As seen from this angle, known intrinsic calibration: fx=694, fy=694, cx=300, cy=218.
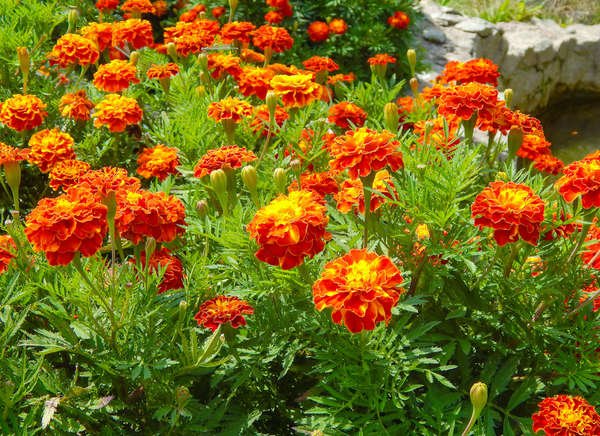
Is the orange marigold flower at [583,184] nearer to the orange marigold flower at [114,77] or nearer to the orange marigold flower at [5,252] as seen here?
the orange marigold flower at [5,252]

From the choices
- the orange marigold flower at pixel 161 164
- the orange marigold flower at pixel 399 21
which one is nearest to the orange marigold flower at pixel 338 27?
the orange marigold flower at pixel 399 21

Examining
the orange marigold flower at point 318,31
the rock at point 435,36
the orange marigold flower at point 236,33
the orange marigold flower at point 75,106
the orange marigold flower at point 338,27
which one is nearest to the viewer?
the orange marigold flower at point 75,106

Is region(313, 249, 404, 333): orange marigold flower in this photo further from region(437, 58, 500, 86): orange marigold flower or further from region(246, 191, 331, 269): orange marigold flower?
region(437, 58, 500, 86): orange marigold flower

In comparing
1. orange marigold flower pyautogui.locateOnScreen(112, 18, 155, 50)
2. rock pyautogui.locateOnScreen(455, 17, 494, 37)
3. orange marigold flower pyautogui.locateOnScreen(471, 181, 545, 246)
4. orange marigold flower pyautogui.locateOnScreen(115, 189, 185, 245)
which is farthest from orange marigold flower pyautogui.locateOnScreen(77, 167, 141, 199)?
rock pyautogui.locateOnScreen(455, 17, 494, 37)

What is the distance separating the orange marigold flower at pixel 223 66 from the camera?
2.47m

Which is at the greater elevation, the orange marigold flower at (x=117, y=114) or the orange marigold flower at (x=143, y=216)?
the orange marigold flower at (x=143, y=216)

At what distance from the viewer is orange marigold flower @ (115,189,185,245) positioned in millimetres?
1434

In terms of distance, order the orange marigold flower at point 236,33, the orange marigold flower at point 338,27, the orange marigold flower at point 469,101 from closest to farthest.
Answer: the orange marigold flower at point 469,101 < the orange marigold flower at point 236,33 < the orange marigold flower at point 338,27

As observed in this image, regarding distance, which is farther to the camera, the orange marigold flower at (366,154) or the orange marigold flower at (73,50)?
the orange marigold flower at (73,50)

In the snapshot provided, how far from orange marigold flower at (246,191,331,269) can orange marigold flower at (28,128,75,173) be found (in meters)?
1.01

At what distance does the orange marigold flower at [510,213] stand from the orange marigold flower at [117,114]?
4.12ft

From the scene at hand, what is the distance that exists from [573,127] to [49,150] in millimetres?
4944

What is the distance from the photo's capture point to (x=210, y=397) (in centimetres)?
164

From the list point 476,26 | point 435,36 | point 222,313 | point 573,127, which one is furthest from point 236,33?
point 573,127
